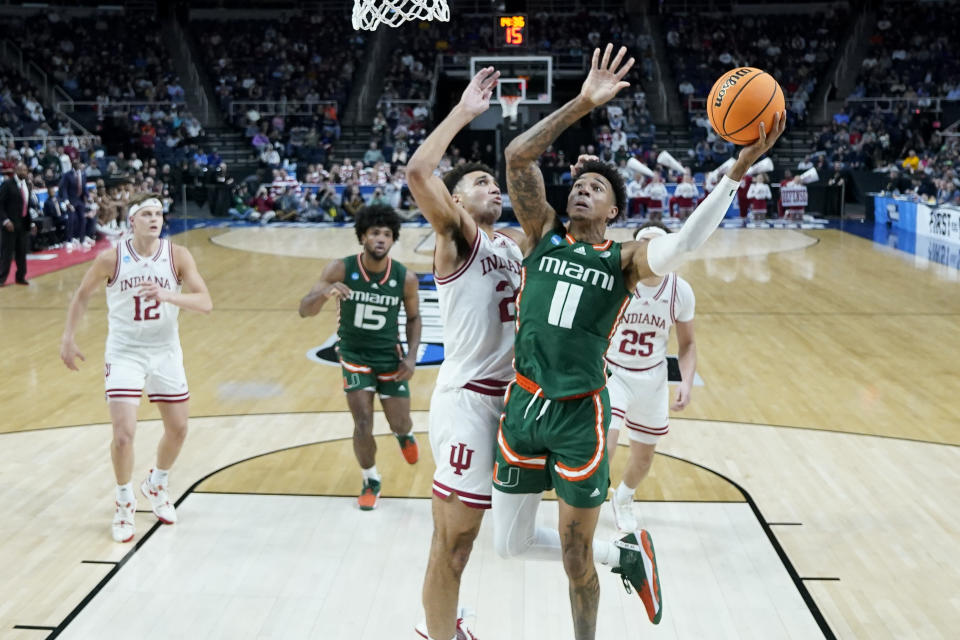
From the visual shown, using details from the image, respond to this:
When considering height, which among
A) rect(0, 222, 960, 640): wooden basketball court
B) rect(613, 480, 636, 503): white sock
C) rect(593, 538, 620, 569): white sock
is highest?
rect(593, 538, 620, 569): white sock

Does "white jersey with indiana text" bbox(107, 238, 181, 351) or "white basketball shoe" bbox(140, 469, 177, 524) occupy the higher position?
"white jersey with indiana text" bbox(107, 238, 181, 351)

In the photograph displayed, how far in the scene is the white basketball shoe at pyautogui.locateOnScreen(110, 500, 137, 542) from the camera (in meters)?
5.95

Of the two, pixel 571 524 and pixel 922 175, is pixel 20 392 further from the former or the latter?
pixel 922 175

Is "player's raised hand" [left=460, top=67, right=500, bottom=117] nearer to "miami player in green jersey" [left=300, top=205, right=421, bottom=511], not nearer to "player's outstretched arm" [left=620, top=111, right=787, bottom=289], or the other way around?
"player's outstretched arm" [left=620, top=111, right=787, bottom=289]

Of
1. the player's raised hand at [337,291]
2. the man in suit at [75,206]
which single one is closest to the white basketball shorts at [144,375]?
the player's raised hand at [337,291]

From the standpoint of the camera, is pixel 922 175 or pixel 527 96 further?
pixel 527 96

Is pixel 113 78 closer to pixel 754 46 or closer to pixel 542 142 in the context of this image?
pixel 754 46

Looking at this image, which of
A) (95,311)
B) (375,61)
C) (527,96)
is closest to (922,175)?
(527,96)

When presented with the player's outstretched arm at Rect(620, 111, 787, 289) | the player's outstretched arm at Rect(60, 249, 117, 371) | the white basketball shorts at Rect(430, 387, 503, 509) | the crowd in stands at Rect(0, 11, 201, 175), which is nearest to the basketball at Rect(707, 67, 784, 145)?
the player's outstretched arm at Rect(620, 111, 787, 289)

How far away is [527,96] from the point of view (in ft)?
93.4

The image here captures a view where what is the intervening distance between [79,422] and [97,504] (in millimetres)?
2041

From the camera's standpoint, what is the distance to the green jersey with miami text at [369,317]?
655 cm

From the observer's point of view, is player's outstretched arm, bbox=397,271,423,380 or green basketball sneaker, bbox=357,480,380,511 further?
player's outstretched arm, bbox=397,271,423,380

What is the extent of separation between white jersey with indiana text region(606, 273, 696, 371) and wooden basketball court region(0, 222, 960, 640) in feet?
3.44
